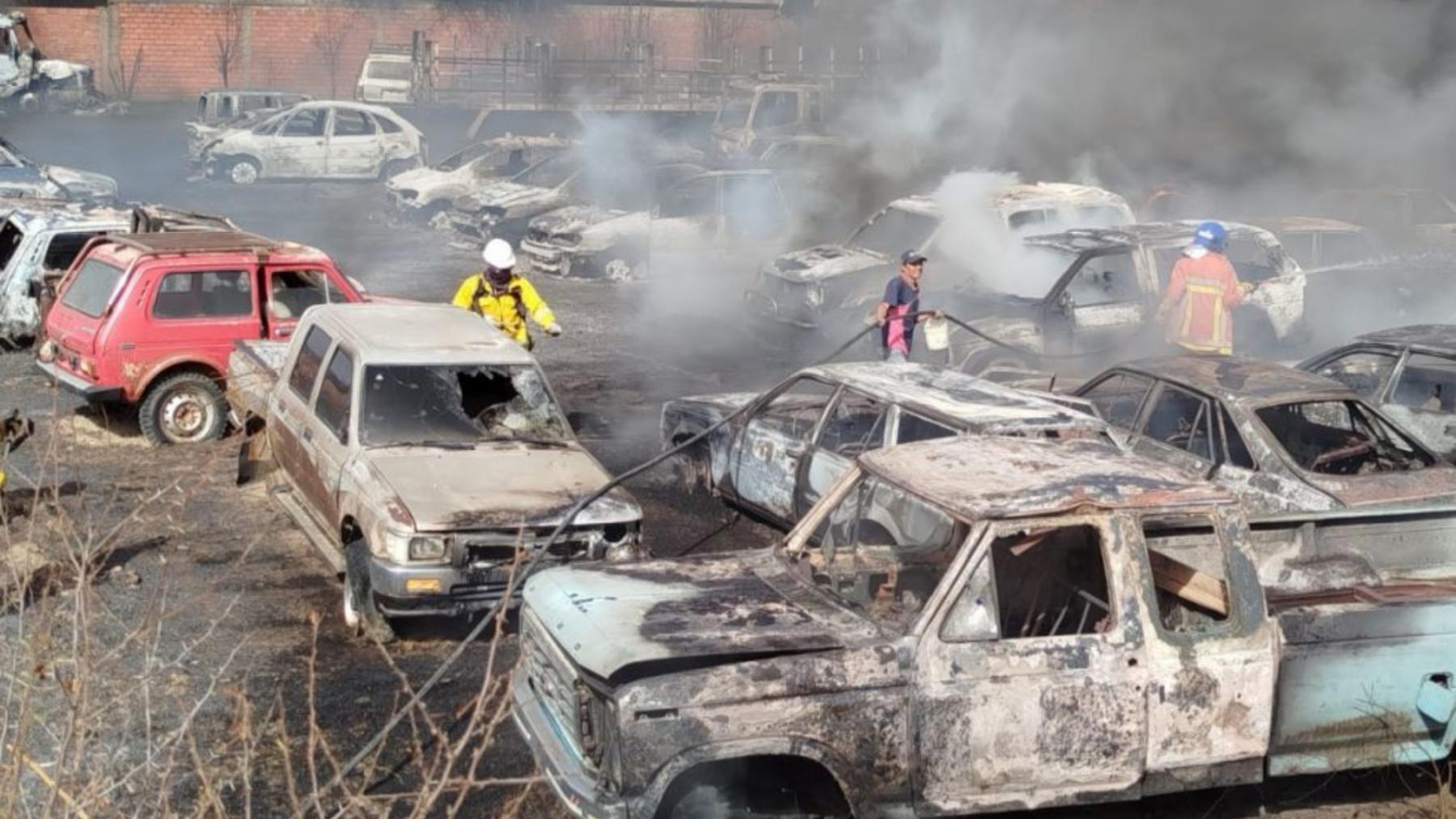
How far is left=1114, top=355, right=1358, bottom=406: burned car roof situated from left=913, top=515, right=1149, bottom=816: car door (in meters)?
3.45

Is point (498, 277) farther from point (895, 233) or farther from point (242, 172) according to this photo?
point (242, 172)

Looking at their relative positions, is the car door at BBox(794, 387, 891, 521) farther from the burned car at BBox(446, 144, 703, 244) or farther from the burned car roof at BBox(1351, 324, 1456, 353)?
the burned car at BBox(446, 144, 703, 244)

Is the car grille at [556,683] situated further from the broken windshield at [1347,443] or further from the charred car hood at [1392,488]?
the broken windshield at [1347,443]

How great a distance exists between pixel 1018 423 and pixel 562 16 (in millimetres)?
35005

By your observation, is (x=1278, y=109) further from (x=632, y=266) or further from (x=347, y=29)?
(x=347, y=29)

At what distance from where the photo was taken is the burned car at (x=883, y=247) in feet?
52.4

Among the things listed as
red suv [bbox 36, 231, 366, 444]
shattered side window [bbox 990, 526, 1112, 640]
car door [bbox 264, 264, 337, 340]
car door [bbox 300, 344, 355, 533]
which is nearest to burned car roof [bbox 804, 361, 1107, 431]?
shattered side window [bbox 990, 526, 1112, 640]

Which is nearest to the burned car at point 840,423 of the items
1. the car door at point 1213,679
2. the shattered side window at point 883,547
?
the shattered side window at point 883,547

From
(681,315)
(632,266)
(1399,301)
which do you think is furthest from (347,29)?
(1399,301)

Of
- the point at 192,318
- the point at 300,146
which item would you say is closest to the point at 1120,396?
the point at 192,318

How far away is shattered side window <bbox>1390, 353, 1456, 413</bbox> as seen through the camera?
33.8ft

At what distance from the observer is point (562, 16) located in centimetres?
4131

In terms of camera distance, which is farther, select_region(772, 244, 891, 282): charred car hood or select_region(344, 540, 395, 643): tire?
select_region(772, 244, 891, 282): charred car hood

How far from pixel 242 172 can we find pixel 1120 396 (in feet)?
75.6
